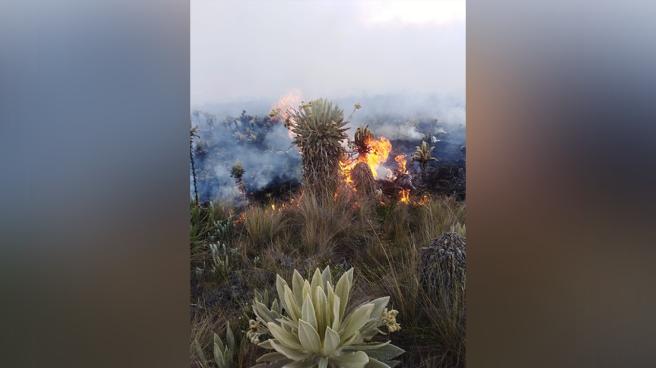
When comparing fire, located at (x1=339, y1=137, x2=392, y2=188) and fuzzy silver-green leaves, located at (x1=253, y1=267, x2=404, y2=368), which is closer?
fuzzy silver-green leaves, located at (x1=253, y1=267, x2=404, y2=368)

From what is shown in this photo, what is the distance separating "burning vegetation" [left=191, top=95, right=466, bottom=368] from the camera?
1897 millimetres

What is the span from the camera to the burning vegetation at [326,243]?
6.23 feet
